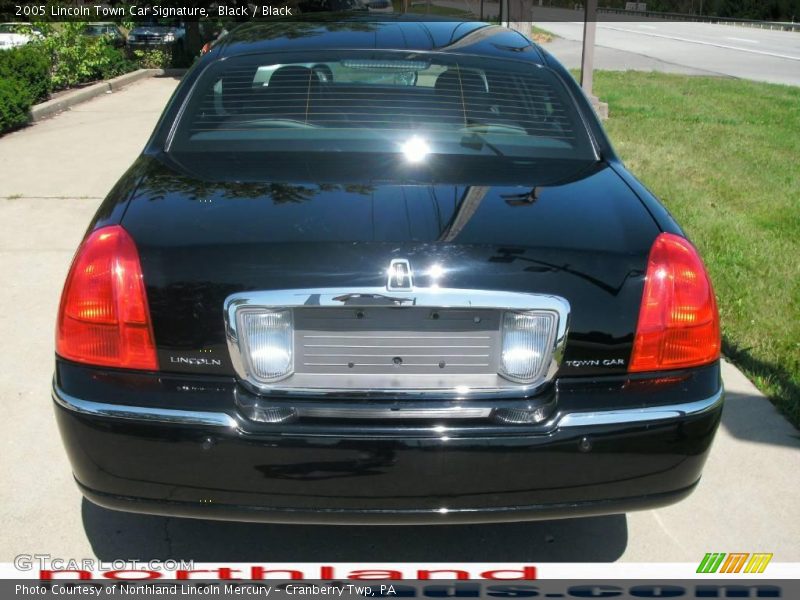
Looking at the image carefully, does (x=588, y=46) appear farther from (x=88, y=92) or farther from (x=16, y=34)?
(x=16, y=34)

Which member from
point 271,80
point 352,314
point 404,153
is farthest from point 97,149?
point 352,314

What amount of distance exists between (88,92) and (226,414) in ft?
46.2

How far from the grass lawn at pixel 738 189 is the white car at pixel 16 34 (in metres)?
9.64

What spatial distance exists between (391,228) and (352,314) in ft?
0.91

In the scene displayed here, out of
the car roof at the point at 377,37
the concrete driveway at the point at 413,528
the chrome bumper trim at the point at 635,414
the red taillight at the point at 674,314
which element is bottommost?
the concrete driveway at the point at 413,528

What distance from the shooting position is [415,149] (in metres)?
3.09

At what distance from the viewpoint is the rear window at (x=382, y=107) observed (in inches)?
126

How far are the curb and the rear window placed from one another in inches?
389

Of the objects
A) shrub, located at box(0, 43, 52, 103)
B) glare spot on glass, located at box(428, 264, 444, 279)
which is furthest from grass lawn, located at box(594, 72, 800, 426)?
shrub, located at box(0, 43, 52, 103)

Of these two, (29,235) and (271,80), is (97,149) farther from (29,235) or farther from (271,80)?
(271,80)

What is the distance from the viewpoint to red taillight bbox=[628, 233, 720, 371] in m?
2.43
